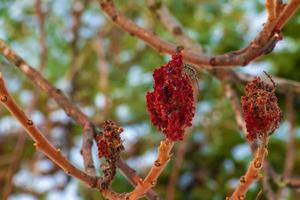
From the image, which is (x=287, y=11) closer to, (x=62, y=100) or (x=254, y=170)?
(x=254, y=170)

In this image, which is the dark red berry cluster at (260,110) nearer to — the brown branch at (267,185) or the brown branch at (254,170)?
the brown branch at (254,170)

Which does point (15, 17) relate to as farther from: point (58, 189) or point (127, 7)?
point (58, 189)

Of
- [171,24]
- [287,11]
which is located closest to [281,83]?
[171,24]

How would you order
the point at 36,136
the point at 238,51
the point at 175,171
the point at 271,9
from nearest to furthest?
the point at 36,136
the point at 271,9
the point at 238,51
the point at 175,171

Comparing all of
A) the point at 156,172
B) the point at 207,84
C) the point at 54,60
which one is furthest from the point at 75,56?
the point at 156,172

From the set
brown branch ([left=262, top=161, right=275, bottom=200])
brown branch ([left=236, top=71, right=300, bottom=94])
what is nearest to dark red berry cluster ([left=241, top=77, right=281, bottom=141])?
brown branch ([left=262, top=161, right=275, bottom=200])

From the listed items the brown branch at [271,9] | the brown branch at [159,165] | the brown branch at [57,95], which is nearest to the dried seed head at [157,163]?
the brown branch at [159,165]
